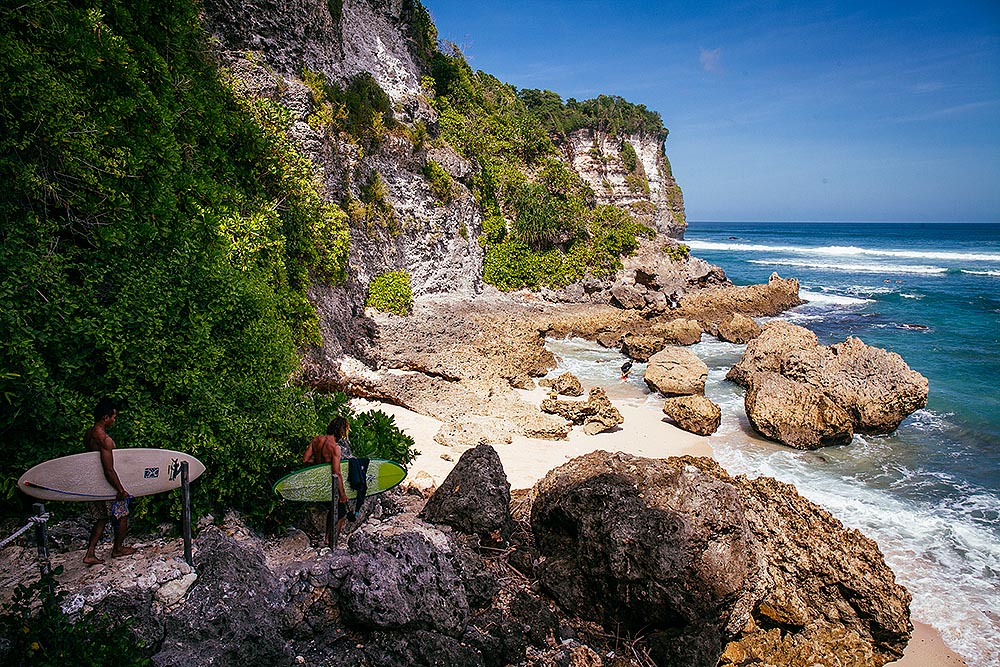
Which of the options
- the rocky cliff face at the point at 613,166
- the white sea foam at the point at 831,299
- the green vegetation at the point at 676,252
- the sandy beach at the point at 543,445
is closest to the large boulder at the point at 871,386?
the sandy beach at the point at 543,445

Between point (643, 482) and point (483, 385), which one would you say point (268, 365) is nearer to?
point (643, 482)

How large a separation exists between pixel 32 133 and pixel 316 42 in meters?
15.7

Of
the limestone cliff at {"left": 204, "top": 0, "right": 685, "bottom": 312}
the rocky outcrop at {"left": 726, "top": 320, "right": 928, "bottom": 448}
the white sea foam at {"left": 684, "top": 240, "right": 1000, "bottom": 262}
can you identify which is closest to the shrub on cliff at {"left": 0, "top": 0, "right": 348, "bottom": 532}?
the limestone cliff at {"left": 204, "top": 0, "right": 685, "bottom": 312}

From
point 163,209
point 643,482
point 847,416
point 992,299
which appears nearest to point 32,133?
point 163,209

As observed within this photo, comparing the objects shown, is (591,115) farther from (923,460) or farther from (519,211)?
(923,460)

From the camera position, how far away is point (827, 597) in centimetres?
743

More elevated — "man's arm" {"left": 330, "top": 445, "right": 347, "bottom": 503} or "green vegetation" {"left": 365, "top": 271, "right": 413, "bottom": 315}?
"green vegetation" {"left": 365, "top": 271, "right": 413, "bottom": 315}

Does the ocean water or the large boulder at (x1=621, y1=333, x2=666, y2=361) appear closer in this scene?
the ocean water

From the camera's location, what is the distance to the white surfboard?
5.27 m

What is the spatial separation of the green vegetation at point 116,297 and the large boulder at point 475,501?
195cm

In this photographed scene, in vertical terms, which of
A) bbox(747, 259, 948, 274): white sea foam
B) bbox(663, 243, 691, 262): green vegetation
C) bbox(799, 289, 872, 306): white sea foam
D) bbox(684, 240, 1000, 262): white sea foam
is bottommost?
bbox(799, 289, 872, 306): white sea foam

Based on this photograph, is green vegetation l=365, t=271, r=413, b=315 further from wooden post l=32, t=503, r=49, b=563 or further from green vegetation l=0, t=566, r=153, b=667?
green vegetation l=0, t=566, r=153, b=667

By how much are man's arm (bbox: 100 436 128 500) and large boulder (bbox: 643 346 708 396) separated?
593 inches

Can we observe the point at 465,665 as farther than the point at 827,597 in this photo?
No
